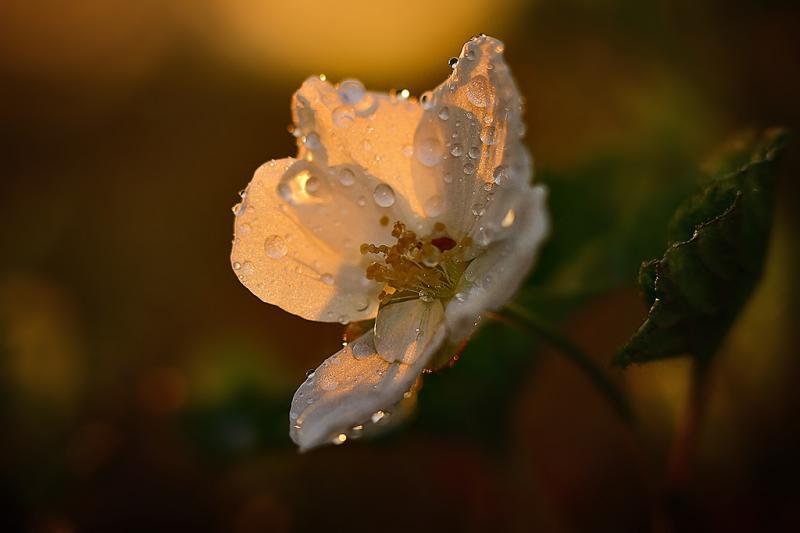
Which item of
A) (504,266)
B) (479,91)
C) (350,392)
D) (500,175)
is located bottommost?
(350,392)

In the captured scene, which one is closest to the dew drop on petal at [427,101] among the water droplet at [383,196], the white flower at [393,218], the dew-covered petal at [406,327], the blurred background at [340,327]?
the white flower at [393,218]

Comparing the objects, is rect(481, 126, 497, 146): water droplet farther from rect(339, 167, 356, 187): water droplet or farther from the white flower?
rect(339, 167, 356, 187): water droplet

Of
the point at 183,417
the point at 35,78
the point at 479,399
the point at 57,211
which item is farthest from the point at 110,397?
the point at 35,78

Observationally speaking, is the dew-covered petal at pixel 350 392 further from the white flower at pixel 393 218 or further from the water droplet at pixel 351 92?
the water droplet at pixel 351 92

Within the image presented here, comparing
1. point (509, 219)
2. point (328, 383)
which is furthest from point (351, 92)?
point (328, 383)

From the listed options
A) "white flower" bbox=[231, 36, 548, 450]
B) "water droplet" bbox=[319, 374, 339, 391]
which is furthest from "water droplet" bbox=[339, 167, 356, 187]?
"water droplet" bbox=[319, 374, 339, 391]

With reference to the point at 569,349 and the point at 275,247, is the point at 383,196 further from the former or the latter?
the point at 569,349
